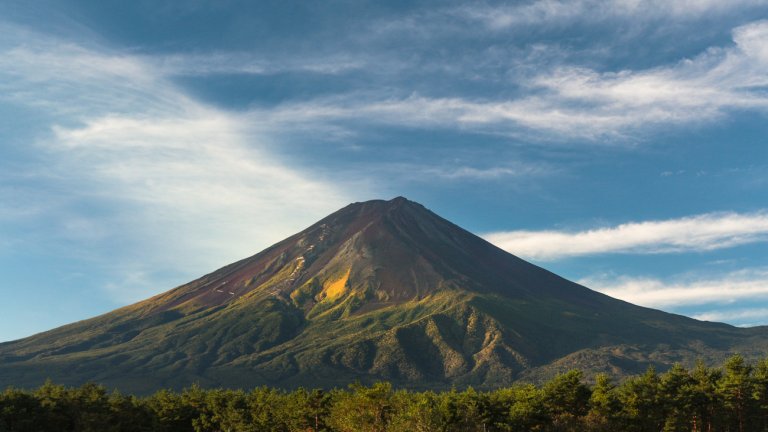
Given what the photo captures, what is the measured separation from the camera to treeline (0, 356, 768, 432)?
245 feet

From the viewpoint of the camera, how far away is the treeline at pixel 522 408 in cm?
7481

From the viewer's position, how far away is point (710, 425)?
262 ft

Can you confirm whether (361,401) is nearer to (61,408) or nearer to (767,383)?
(61,408)

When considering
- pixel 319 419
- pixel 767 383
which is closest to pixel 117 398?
pixel 319 419

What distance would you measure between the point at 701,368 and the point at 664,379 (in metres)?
6.55

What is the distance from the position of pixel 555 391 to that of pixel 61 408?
5937 centimetres

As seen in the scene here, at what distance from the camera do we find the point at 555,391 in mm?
79375

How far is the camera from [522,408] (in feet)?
250

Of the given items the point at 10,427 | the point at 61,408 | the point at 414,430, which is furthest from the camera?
the point at 61,408

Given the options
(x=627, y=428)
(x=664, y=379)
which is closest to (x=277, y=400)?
(x=627, y=428)

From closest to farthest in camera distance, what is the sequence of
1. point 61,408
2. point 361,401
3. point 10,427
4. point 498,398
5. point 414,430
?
point 414,430 < point 361,401 < point 10,427 < point 61,408 < point 498,398

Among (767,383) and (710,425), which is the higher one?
(767,383)

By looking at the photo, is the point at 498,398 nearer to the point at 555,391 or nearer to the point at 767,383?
the point at 555,391

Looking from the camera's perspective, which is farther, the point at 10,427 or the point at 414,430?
the point at 10,427
